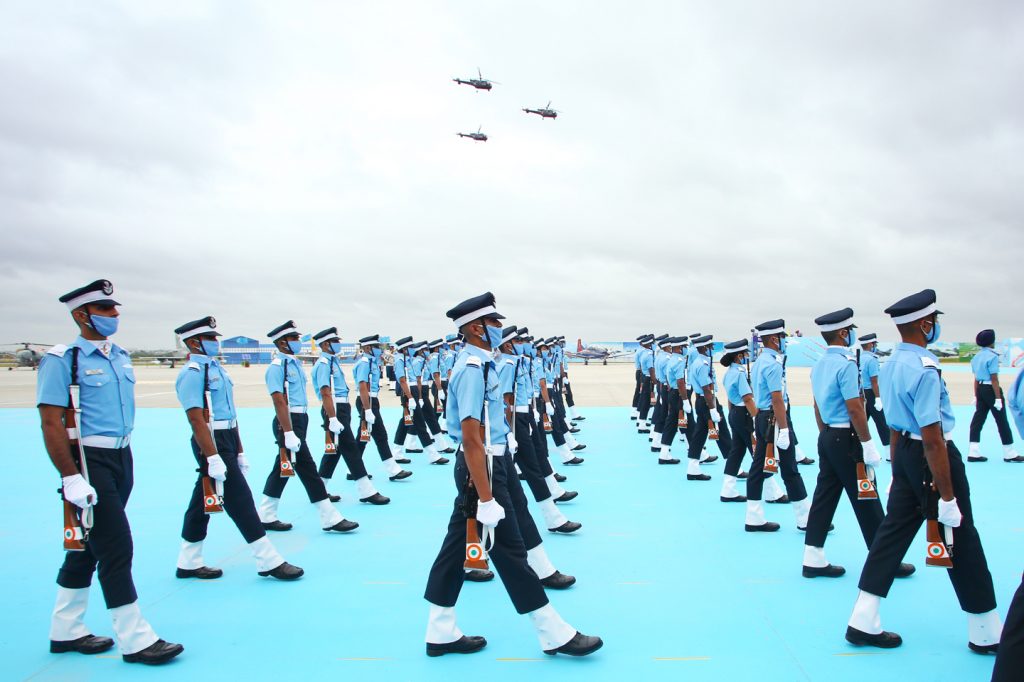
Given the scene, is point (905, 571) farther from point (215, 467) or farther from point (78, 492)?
point (78, 492)

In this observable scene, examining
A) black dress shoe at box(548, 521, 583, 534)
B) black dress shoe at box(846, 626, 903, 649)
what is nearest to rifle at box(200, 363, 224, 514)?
black dress shoe at box(548, 521, 583, 534)

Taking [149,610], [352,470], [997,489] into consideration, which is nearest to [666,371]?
[997,489]

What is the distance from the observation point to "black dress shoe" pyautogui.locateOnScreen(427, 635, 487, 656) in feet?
12.4

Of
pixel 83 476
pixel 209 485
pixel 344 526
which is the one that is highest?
pixel 83 476

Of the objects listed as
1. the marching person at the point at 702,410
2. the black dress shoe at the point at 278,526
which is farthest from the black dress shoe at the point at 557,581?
the marching person at the point at 702,410

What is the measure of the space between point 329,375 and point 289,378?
1342mm

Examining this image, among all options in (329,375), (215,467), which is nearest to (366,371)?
(329,375)

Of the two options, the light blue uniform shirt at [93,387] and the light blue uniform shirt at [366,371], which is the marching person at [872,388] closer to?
the light blue uniform shirt at [366,371]

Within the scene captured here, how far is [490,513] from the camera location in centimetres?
357

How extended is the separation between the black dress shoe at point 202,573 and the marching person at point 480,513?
2462 millimetres

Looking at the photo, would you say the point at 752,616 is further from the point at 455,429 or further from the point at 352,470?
the point at 352,470

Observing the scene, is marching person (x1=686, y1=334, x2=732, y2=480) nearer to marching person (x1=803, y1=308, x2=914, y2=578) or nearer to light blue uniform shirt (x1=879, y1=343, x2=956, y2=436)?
marching person (x1=803, y1=308, x2=914, y2=578)

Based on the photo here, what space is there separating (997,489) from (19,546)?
1150 cm

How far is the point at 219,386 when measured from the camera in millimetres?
5367
